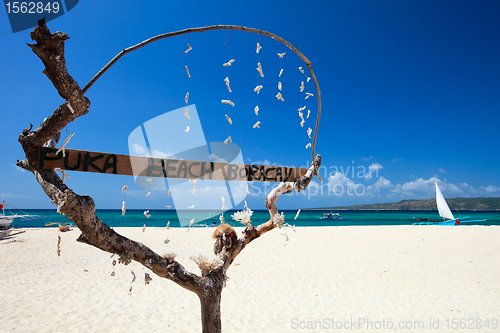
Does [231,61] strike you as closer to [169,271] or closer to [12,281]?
[169,271]

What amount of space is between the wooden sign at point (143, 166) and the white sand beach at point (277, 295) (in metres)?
4.12

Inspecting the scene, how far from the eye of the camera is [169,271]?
4.96 ft

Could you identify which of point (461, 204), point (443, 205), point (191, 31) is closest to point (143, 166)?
point (191, 31)

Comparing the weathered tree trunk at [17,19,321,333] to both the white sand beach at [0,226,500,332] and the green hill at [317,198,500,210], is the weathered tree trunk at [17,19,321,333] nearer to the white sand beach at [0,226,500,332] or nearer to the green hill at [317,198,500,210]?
the white sand beach at [0,226,500,332]

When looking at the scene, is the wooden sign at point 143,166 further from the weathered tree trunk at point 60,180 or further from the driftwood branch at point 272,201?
the driftwood branch at point 272,201

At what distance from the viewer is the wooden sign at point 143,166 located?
1258 millimetres

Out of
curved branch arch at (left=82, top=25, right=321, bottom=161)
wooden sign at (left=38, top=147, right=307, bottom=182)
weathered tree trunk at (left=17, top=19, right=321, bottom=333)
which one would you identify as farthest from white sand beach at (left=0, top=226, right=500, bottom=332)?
curved branch arch at (left=82, top=25, right=321, bottom=161)

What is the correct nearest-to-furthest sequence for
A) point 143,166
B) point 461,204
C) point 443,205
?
point 143,166 → point 443,205 → point 461,204

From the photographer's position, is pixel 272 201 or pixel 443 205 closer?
pixel 272 201

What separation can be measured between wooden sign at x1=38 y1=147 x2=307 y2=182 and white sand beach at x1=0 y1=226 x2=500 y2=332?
4.12 metres

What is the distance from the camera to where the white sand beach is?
4.77m

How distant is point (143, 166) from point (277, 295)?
585 centimetres

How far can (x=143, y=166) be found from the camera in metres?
1.41

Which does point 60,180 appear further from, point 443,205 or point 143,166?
point 443,205
